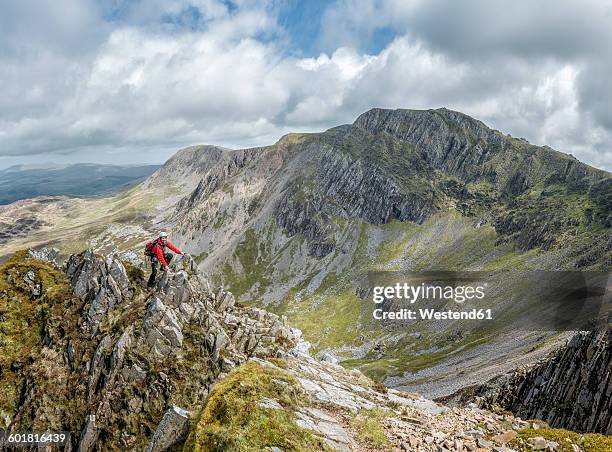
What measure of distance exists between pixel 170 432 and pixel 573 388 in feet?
159

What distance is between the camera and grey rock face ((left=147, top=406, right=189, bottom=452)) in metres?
15.6

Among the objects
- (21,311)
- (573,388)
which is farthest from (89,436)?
(573,388)

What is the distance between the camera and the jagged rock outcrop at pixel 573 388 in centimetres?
4191

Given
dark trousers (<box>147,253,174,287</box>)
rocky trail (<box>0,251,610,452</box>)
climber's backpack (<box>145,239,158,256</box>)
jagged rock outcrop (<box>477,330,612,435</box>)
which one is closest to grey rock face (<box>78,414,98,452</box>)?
rocky trail (<box>0,251,610,452</box>)

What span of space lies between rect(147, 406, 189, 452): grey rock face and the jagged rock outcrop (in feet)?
118

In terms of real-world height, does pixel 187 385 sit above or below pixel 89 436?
above

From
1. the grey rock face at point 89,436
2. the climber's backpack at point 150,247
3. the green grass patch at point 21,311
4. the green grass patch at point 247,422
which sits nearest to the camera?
the green grass patch at point 247,422

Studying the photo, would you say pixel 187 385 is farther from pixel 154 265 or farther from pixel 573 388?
pixel 573 388

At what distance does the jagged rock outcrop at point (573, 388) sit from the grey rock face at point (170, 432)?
35.9 metres

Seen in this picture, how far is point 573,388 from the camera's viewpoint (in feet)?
148

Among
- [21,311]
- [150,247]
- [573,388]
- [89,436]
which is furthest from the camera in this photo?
[573,388]

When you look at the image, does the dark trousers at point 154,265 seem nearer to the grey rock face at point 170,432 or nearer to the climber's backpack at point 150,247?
the climber's backpack at point 150,247

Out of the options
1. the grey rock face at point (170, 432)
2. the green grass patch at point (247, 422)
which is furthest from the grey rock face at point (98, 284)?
the green grass patch at point (247, 422)

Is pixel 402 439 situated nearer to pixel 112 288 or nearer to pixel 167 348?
pixel 167 348
